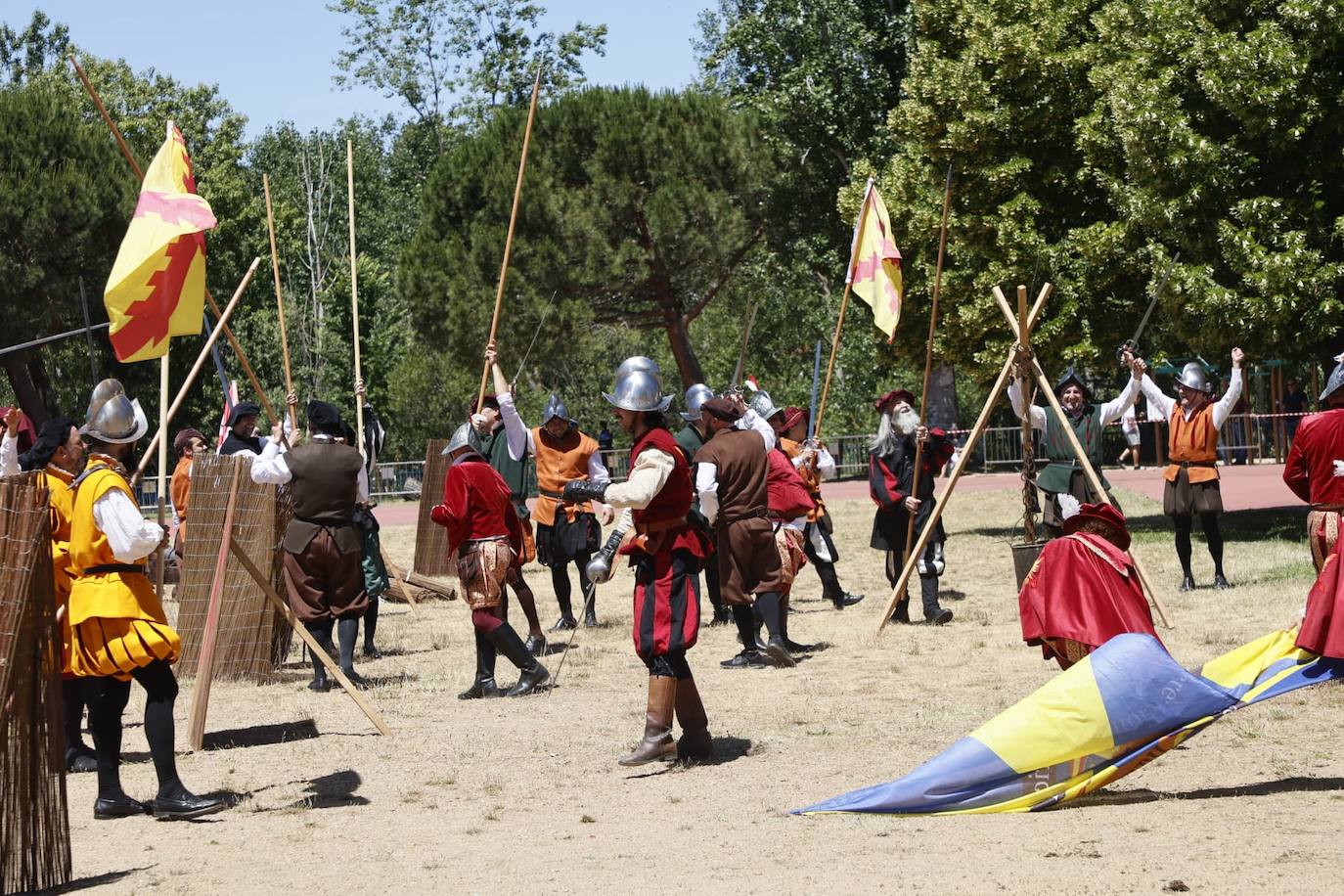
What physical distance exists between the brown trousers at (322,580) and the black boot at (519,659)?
851 mm

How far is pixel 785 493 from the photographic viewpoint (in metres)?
11.5

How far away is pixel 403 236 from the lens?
57.0m

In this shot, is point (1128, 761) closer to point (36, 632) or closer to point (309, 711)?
point (36, 632)

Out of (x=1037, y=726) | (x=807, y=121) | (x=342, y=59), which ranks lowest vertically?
(x=1037, y=726)

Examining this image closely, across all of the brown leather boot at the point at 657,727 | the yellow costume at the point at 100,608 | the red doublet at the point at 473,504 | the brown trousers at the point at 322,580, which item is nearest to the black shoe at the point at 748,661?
the red doublet at the point at 473,504

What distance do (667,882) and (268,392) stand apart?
4114cm

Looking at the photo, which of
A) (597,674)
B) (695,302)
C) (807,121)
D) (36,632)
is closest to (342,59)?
(695,302)

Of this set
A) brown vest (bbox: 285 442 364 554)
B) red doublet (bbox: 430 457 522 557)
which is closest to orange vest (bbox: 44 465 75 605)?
brown vest (bbox: 285 442 364 554)

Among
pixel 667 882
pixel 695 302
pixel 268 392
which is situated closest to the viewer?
pixel 667 882

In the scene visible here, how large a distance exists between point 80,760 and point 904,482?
6.78 metres

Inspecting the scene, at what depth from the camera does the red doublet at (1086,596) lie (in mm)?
6527

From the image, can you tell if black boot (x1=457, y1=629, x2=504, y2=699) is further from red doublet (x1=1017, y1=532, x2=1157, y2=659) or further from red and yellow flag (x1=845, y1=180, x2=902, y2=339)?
red and yellow flag (x1=845, y1=180, x2=902, y2=339)

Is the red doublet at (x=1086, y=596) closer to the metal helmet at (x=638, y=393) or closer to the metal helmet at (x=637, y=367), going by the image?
the metal helmet at (x=638, y=393)

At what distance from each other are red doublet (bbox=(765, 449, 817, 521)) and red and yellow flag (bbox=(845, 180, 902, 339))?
60.8 inches
